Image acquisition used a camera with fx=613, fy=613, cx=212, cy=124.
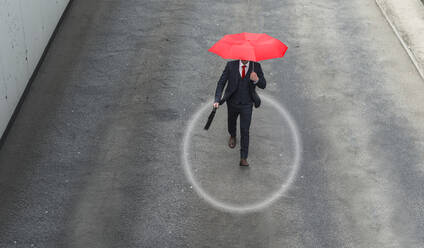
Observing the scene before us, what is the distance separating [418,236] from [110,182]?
16.1 ft

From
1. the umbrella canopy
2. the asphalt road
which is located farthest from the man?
the asphalt road

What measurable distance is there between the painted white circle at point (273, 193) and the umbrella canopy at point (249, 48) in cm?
211

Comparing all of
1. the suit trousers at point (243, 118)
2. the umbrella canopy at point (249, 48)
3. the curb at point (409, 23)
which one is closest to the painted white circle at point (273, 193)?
the suit trousers at point (243, 118)

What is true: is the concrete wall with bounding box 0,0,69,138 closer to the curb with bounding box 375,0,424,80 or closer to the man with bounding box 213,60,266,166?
the man with bounding box 213,60,266,166

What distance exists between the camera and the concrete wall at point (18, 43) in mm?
10242

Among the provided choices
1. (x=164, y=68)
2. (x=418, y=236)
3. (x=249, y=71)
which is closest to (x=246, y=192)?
(x=249, y=71)

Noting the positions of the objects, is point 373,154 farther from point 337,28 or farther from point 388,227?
point 337,28

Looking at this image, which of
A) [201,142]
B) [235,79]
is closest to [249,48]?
[235,79]

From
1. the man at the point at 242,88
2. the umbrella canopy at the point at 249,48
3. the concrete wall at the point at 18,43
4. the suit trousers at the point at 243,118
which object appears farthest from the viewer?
the concrete wall at the point at 18,43

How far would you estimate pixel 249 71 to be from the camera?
9.83m

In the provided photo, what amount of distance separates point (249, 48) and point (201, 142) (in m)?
2.37

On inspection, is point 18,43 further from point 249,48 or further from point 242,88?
point 249,48

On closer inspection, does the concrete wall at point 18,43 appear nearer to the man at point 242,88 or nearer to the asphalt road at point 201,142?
the asphalt road at point 201,142

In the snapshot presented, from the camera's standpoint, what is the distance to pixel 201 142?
11.0m
